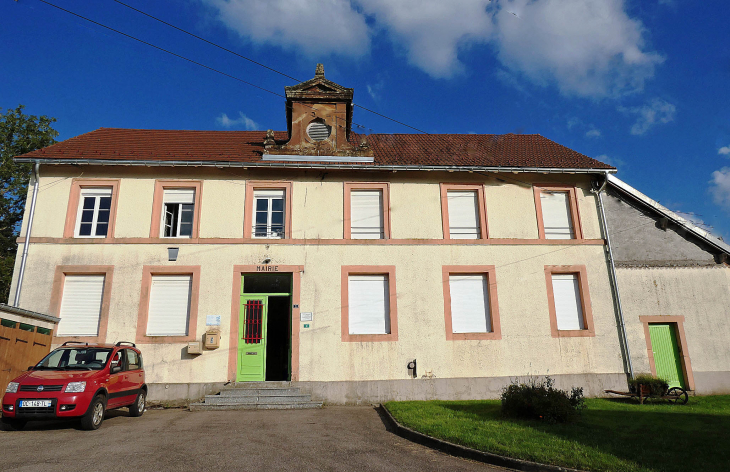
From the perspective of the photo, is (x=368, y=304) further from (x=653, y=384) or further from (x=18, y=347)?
(x=18, y=347)

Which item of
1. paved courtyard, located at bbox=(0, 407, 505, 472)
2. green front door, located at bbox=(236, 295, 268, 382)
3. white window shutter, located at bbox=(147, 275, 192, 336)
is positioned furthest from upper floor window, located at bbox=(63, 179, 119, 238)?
paved courtyard, located at bbox=(0, 407, 505, 472)

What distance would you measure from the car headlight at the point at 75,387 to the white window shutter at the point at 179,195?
6321mm

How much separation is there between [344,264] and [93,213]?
22.9 feet

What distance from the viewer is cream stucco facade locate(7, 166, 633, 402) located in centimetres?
1216

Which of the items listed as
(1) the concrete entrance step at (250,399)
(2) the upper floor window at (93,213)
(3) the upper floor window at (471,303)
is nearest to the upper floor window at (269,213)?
(2) the upper floor window at (93,213)

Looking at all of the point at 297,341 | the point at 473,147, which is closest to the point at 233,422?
the point at 297,341

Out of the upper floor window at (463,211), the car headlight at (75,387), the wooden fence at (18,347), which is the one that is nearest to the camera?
the car headlight at (75,387)

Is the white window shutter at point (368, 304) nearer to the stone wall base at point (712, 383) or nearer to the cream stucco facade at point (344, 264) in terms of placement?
the cream stucco facade at point (344, 264)

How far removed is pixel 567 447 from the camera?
6211mm

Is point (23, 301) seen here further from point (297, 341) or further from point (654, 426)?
point (654, 426)

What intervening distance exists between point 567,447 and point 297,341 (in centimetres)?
748

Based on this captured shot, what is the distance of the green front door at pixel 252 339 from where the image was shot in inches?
479

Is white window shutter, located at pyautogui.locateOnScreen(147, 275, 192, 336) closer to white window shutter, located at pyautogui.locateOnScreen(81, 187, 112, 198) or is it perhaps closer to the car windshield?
white window shutter, located at pyautogui.locateOnScreen(81, 187, 112, 198)

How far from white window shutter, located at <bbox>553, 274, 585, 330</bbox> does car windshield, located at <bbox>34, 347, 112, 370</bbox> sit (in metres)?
10.9
